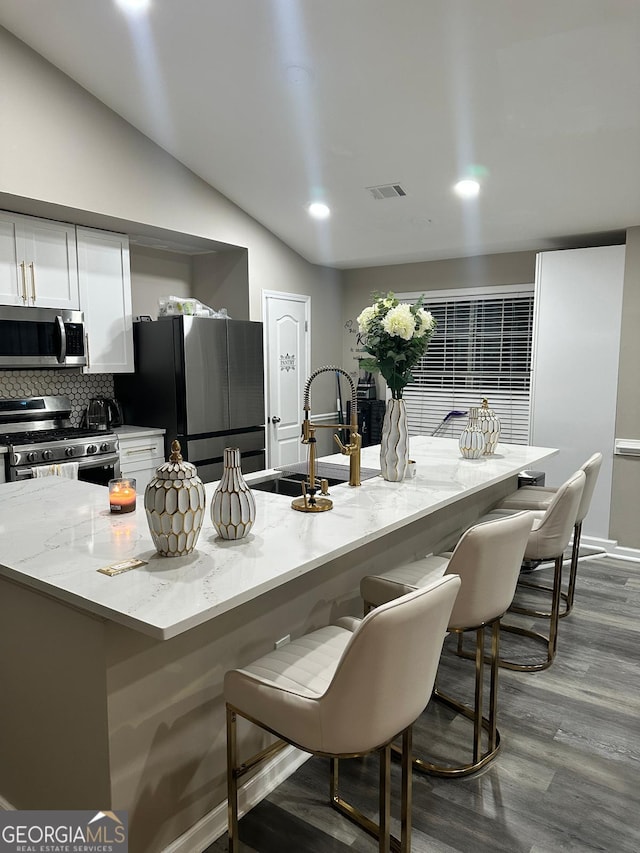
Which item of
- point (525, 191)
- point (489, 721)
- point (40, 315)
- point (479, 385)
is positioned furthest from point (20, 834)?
point (479, 385)

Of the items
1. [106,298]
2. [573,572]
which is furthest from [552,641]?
[106,298]

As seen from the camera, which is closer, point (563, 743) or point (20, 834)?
point (20, 834)

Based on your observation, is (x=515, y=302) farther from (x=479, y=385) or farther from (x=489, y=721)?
(x=489, y=721)

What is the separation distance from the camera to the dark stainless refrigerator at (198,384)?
447 cm

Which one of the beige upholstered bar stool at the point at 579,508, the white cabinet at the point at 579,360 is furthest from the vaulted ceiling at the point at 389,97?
the beige upholstered bar stool at the point at 579,508

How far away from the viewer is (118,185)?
159 inches

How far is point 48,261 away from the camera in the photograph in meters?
4.03

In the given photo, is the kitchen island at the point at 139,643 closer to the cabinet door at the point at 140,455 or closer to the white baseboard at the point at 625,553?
the cabinet door at the point at 140,455

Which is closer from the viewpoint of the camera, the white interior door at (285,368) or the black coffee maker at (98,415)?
the black coffee maker at (98,415)

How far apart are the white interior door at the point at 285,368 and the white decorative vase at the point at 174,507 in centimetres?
378

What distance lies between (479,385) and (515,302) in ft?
2.69

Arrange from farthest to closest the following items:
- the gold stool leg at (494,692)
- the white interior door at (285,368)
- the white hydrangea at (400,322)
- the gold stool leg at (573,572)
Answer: the white interior door at (285,368) → the gold stool leg at (573,572) → the white hydrangea at (400,322) → the gold stool leg at (494,692)

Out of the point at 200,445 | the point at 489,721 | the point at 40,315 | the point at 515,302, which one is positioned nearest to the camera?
the point at 489,721

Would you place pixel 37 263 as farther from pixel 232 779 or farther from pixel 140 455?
pixel 232 779
